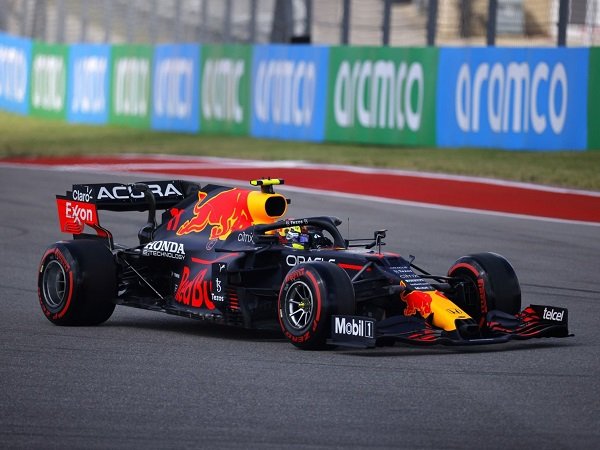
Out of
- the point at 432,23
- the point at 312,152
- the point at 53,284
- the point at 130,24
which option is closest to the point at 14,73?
the point at 130,24

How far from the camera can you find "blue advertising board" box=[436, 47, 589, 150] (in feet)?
69.8

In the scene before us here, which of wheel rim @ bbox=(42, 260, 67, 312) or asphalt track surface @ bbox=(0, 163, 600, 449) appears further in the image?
wheel rim @ bbox=(42, 260, 67, 312)

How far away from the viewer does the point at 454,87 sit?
23609 mm

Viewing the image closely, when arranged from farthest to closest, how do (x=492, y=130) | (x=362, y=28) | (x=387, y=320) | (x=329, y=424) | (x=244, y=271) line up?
(x=362, y=28) → (x=492, y=130) → (x=244, y=271) → (x=387, y=320) → (x=329, y=424)

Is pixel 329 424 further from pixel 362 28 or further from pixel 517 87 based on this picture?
pixel 362 28

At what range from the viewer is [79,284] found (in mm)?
9859

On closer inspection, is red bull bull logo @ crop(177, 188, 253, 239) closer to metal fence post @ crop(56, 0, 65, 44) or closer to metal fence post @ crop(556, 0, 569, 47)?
metal fence post @ crop(556, 0, 569, 47)

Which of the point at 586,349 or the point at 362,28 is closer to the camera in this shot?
the point at 586,349

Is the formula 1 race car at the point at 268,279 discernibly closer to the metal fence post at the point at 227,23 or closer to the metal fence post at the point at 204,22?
the metal fence post at the point at 227,23

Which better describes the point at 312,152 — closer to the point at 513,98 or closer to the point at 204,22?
the point at 513,98

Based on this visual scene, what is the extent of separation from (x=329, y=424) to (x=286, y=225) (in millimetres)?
2976

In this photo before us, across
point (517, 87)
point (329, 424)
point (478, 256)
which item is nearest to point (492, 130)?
point (517, 87)

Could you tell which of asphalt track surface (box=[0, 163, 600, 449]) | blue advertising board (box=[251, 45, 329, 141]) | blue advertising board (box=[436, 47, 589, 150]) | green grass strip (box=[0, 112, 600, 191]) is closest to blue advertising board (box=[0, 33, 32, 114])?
green grass strip (box=[0, 112, 600, 191])

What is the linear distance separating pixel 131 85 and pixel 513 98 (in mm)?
14071
